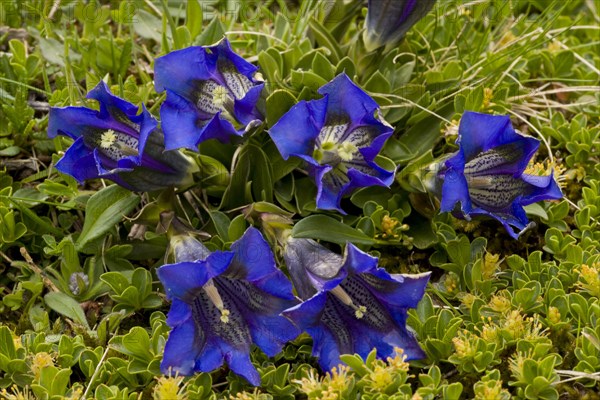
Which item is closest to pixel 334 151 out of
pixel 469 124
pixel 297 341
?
pixel 469 124

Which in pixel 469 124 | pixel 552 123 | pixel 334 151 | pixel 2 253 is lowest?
pixel 2 253

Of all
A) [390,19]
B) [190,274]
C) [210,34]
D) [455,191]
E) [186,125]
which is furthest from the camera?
[210,34]

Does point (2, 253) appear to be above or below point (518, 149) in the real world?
below

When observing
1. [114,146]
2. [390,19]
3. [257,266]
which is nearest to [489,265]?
[257,266]

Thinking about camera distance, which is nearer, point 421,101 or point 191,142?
point 191,142

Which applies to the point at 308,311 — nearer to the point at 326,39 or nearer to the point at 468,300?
the point at 468,300

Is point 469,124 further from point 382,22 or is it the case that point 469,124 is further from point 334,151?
point 382,22

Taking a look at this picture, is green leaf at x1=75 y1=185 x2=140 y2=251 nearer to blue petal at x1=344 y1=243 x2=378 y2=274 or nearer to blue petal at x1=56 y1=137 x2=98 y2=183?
blue petal at x1=56 y1=137 x2=98 y2=183
